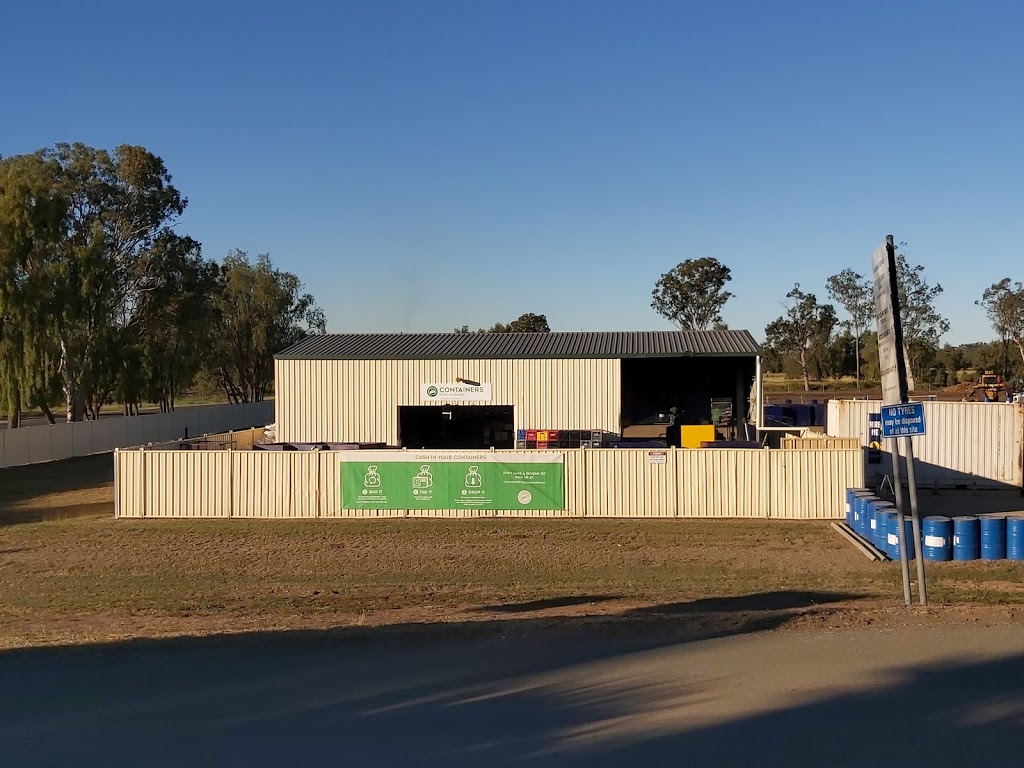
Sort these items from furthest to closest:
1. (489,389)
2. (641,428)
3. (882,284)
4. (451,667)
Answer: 1. (641,428)
2. (489,389)
3. (882,284)
4. (451,667)

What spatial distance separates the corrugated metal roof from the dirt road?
21.4 metres

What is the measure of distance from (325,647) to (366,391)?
22.0m

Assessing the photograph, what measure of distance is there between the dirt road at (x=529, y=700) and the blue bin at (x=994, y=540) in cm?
790

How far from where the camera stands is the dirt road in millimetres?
6051

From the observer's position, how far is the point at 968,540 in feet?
53.4

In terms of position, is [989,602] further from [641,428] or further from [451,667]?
[641,428]

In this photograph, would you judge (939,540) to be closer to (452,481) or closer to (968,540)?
(968,540)

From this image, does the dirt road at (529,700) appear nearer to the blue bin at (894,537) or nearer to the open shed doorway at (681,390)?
the blue bin at (894,537)

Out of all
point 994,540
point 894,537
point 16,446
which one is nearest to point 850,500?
point 894,537

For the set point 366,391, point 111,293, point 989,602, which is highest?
point 111,293

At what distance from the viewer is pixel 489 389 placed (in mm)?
30422

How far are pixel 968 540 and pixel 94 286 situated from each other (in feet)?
139

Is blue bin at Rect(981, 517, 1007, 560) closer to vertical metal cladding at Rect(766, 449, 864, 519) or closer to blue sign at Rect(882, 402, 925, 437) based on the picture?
vertical metal cladding at Rect(766, 449, 864, 519)

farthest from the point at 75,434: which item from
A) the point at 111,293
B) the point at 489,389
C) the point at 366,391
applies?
the point at 489,389
